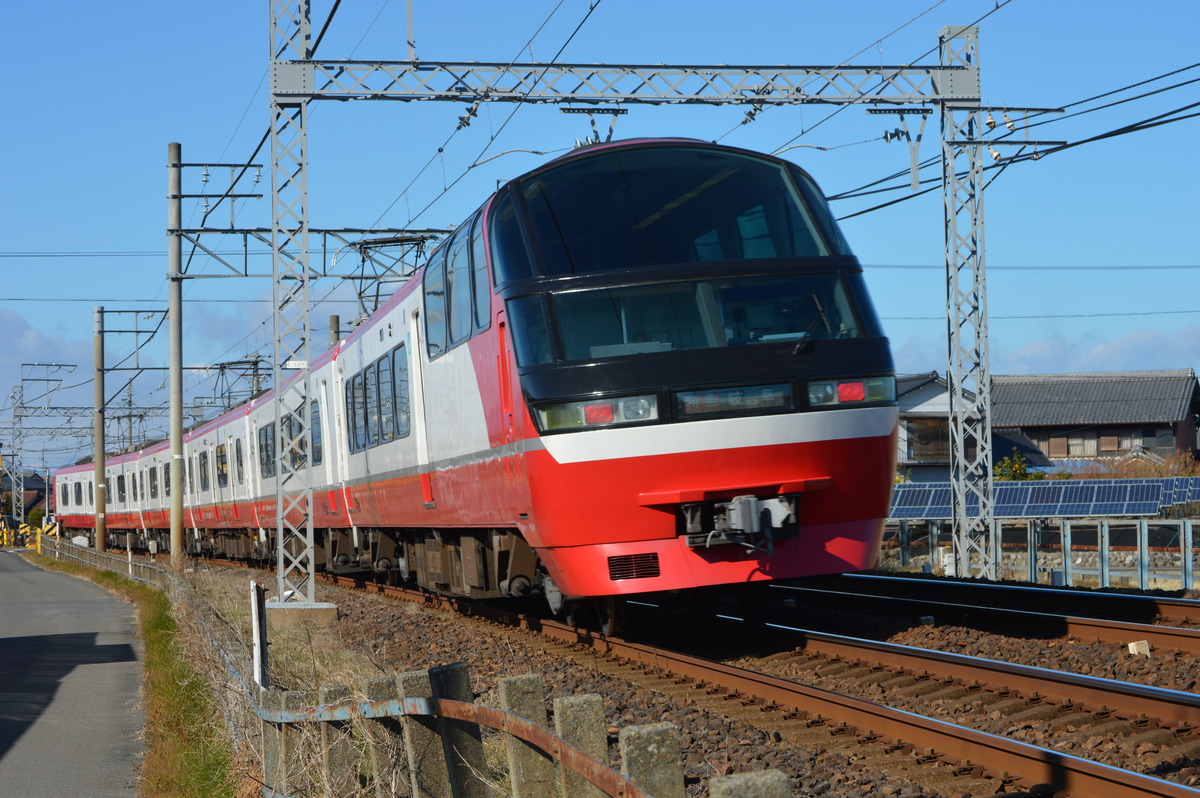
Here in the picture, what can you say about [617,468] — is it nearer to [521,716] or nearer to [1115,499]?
[521,716]

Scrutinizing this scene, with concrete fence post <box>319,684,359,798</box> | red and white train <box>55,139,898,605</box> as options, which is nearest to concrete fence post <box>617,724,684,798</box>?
concrete fence post <box>319,684,359,798</box>

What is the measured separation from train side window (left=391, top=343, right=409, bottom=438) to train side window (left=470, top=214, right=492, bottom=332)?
9.29 feet

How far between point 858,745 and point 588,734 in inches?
131

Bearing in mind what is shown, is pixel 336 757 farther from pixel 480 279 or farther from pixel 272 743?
pixel 480 279

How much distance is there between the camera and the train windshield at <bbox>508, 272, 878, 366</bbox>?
821 centimetres

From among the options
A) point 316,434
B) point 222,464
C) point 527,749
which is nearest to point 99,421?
point 222,464

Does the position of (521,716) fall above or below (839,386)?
below

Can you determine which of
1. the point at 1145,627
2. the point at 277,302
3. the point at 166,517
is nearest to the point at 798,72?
the point at 277,302

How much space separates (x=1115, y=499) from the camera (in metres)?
25.3

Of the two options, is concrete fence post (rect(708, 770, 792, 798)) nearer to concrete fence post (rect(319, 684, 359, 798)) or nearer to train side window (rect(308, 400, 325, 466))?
concrete fence post (rect(319, 684, 359, 798))

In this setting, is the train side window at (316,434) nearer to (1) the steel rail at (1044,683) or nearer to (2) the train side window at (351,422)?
(2) the train side window at (351,422)

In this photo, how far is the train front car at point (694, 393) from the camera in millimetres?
8000

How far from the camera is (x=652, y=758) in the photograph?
2.83 m

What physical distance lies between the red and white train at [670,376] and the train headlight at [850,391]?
1 centimetres
